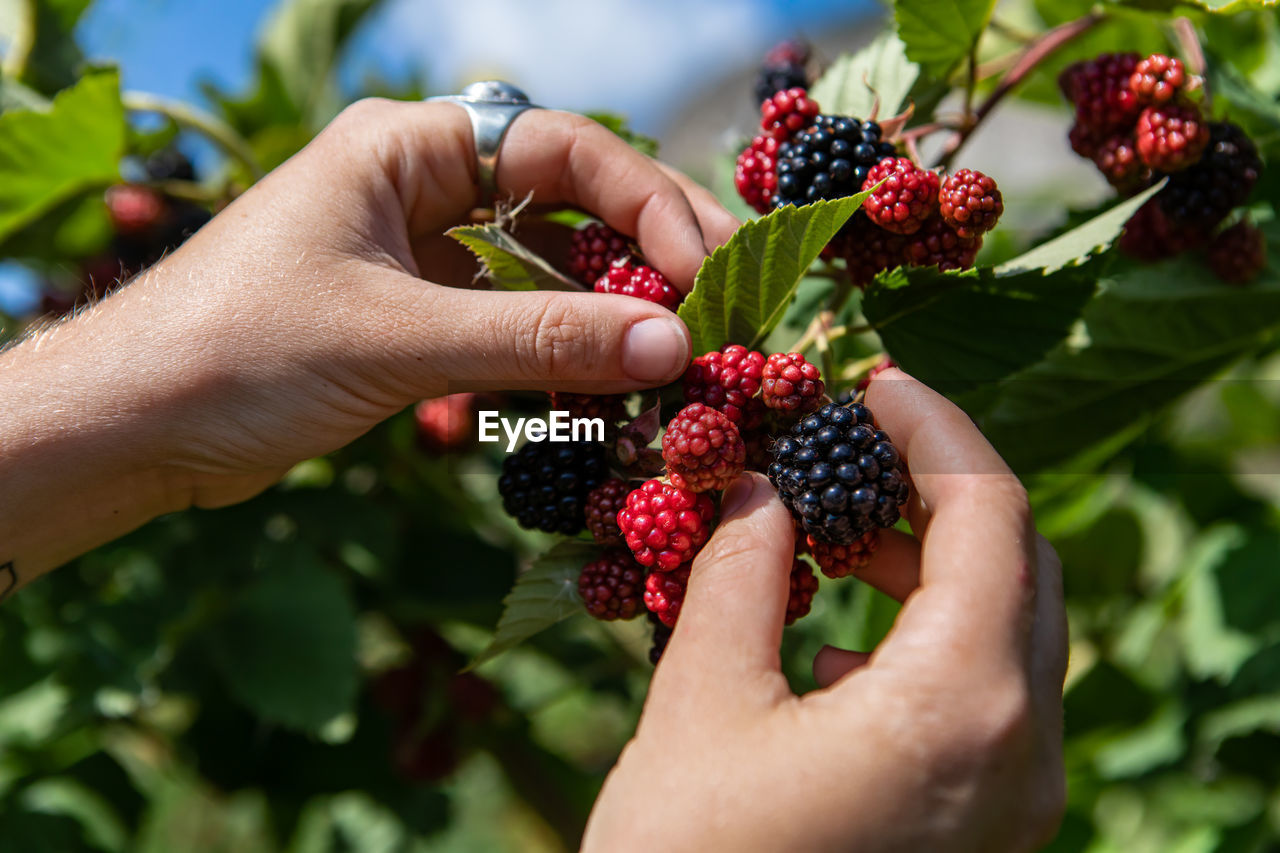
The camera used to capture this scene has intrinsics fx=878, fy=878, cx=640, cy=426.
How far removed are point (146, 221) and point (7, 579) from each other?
0.97 metres

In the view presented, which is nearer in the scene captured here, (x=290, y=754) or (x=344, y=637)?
(x=344, y=637)

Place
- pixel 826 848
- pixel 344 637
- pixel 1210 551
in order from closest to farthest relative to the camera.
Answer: pixel 826 848 < pixel 344 637 < pixel 1210 551

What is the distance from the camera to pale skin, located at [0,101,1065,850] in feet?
2.08

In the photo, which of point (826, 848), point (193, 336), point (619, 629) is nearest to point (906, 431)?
point (826, 848)

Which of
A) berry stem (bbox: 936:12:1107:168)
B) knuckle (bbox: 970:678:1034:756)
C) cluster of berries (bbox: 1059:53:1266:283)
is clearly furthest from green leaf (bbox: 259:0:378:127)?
knuckle (bbox: 970:678:1034:756)

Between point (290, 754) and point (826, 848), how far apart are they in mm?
1389

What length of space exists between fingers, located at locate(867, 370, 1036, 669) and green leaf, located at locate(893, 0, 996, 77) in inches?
15.8

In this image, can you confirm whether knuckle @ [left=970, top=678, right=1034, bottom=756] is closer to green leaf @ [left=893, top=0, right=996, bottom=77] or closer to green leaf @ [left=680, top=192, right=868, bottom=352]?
green leaf @ [left=680, top=192, right=868, bottom=352]

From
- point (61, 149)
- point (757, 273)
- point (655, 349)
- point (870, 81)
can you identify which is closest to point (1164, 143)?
point (870, 81)

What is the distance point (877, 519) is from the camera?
737 millimetres

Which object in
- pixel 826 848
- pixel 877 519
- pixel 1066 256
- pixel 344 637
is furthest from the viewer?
pixel 344 637

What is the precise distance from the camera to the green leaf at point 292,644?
132cm

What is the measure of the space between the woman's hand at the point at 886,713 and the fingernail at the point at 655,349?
0.54ft

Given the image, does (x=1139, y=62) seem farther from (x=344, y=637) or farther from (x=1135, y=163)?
(x=344, y=637)
